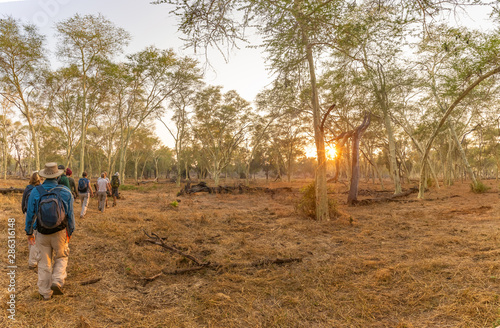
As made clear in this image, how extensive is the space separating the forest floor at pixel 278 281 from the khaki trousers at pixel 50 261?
7.7 inches

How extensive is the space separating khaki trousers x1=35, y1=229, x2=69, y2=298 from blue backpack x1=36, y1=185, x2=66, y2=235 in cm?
14

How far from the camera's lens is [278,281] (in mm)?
3693

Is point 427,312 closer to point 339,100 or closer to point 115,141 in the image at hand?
point 339,100

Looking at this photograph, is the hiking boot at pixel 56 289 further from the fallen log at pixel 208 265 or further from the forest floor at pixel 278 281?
the fallen log at pixel 208 265

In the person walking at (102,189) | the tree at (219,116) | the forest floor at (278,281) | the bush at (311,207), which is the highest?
the tree at (219,116)

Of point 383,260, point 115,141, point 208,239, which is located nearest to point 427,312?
point 383,260

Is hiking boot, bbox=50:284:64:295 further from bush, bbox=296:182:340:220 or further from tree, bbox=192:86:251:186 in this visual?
tree, bbox=192:86:251:186

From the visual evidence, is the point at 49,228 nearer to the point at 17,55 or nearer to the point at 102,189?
the point at 102,189

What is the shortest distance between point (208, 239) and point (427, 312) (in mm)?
4528

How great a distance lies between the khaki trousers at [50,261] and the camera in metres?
3.27

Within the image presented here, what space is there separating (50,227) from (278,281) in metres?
3.30

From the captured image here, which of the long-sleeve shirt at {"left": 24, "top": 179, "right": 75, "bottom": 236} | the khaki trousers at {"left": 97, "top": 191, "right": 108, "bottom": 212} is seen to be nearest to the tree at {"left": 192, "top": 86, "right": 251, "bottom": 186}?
the khaki trousers at {"left": 97, "top": 191, "right": 108, "bottom": 212}

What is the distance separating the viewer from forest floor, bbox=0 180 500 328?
2.76 meters

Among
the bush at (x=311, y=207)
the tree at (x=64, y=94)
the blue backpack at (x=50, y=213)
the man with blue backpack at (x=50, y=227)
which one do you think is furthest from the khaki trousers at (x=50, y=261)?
the tree at (x=64, y=94)
